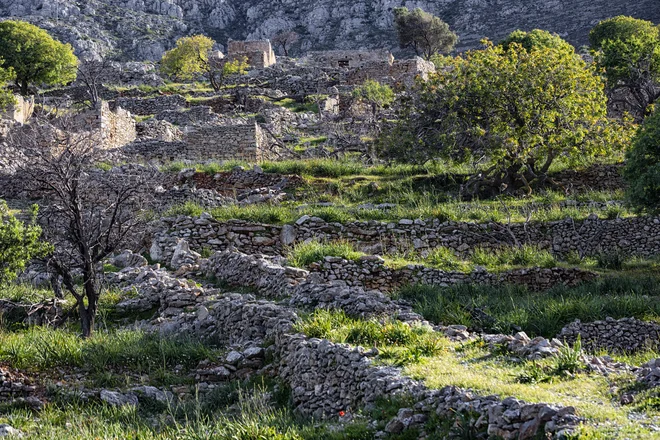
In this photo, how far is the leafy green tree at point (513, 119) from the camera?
17516 mm

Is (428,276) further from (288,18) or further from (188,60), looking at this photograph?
(288,18)

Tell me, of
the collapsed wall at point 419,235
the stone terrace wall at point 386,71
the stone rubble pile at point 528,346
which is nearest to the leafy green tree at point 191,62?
the stone terrace wall at point 386,71

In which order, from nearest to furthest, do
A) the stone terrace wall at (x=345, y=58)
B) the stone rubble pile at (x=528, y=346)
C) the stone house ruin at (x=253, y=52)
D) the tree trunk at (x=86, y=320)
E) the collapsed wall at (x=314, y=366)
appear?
the collapsed wall at (x=314, y=366), the stone rubble pile at (x=528, y=346), the tree trunk at (x=86, y=320), the stone terrace wall at (x=345, y=58), the stone house ruin at (x=253, y=52)

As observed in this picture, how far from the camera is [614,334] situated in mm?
9969

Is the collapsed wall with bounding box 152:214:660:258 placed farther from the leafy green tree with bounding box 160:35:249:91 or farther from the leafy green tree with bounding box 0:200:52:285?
the leafy green tree with bounding box 160:35:249:91

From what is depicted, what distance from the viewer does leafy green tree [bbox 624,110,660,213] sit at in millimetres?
13617

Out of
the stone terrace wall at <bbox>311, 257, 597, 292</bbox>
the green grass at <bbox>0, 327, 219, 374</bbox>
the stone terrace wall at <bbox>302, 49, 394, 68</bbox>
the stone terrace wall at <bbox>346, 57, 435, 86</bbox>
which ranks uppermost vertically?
the stone terrace wall at <bbox>302, 49, 394, 68</bbox>

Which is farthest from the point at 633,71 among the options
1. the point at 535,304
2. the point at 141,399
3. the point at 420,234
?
the point at 141,399

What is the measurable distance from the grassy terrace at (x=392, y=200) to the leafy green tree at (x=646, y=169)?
1260mm

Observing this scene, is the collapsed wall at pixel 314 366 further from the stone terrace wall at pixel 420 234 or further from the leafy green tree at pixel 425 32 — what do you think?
the leafy green tree at pixel 425 32

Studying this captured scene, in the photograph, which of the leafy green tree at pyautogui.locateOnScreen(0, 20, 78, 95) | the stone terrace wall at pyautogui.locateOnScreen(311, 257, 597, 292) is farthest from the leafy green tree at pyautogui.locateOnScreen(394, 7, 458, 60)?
the stone terrace wall at pyautogui.locateOnScreen(311, 257, 597, 292)

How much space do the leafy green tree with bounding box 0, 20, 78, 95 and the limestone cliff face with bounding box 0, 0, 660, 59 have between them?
1954cm

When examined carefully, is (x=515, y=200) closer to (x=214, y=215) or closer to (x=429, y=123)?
(x=429, y=123)

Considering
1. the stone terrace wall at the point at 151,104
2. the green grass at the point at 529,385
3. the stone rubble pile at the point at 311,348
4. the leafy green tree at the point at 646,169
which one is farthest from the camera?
the stone terrace wall at the point at 151,104
